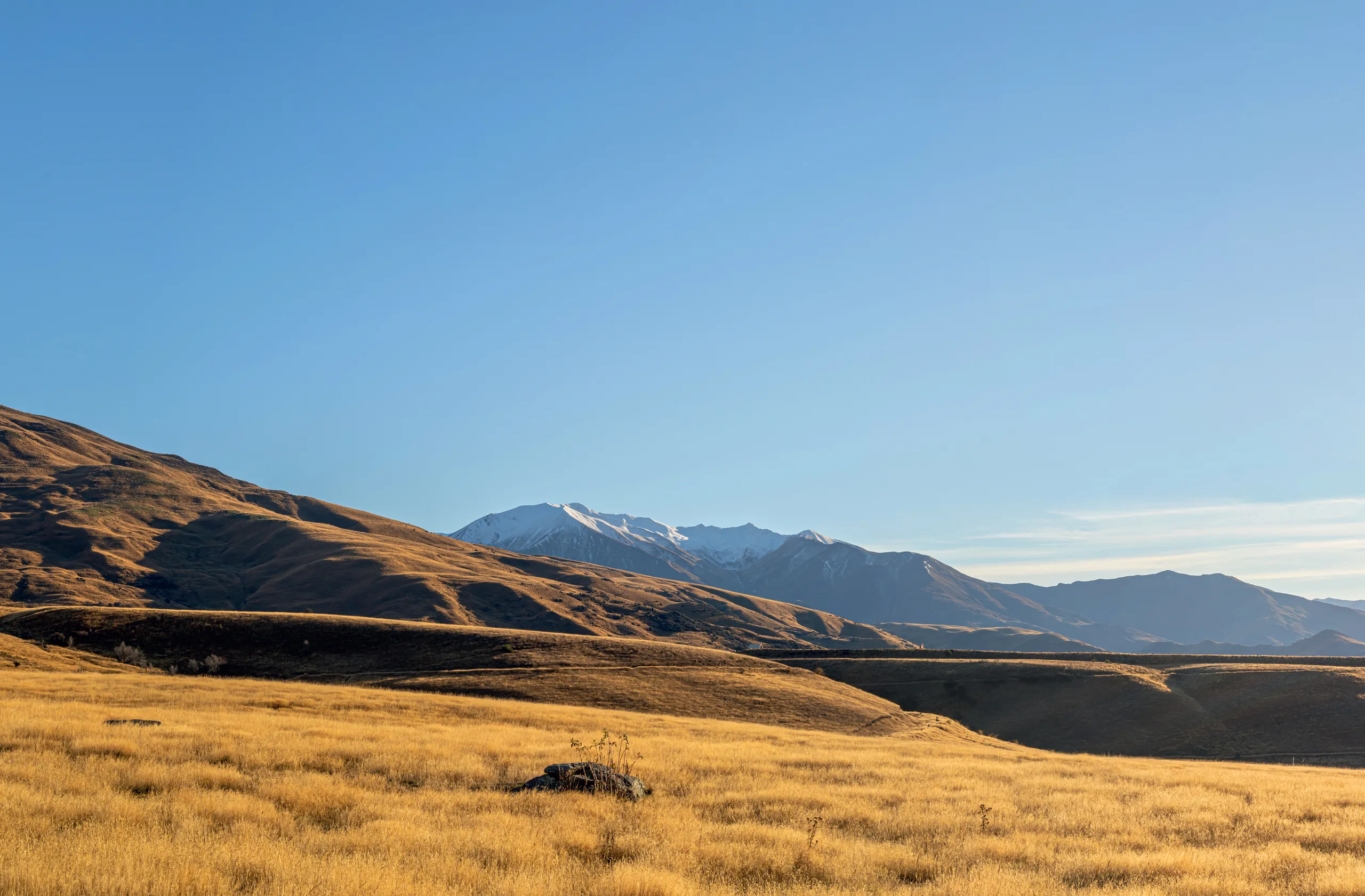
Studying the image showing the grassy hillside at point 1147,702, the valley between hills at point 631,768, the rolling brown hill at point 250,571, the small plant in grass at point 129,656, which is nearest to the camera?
the valley between hills at point 631,768

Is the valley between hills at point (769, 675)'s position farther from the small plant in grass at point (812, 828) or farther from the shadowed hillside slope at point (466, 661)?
the small plant in grass at point (812, 828)

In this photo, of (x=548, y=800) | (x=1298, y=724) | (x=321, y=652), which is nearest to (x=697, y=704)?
(x=321, y=652)

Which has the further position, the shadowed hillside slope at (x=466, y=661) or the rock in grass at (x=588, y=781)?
the shadowed hillside slope at (x=466, y=661)

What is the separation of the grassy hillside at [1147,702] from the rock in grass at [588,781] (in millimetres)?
50398

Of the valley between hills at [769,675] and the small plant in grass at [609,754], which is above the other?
the small plant in grass at [609,754]

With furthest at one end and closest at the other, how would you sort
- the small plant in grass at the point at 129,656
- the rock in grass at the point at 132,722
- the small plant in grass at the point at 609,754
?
the small plant in grass at the point at 129,656 → the rock in grass at the point at 132,722 → the small plant in grass at the point at 609,754

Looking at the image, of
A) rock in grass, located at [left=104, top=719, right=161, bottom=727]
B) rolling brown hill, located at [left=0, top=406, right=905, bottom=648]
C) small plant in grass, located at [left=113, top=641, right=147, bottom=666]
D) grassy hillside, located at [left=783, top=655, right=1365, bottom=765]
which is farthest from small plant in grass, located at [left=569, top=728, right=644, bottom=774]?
rolling brown hill, located at [left=0, top=406, right=905, bottom=648]

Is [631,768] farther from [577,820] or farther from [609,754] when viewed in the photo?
[577,820]

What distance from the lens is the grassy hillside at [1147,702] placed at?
54.6m

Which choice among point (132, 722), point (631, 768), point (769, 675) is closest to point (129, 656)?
point (132, 722)

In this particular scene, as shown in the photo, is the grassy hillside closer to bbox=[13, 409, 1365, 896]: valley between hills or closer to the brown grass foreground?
bbox=[13, 409, 1365, 896]: valley between hills

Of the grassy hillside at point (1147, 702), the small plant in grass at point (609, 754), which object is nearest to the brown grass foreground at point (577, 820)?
the small plant in grass at point (609, 754)

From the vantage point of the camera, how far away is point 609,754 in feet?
66.6

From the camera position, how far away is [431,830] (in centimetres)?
1182
